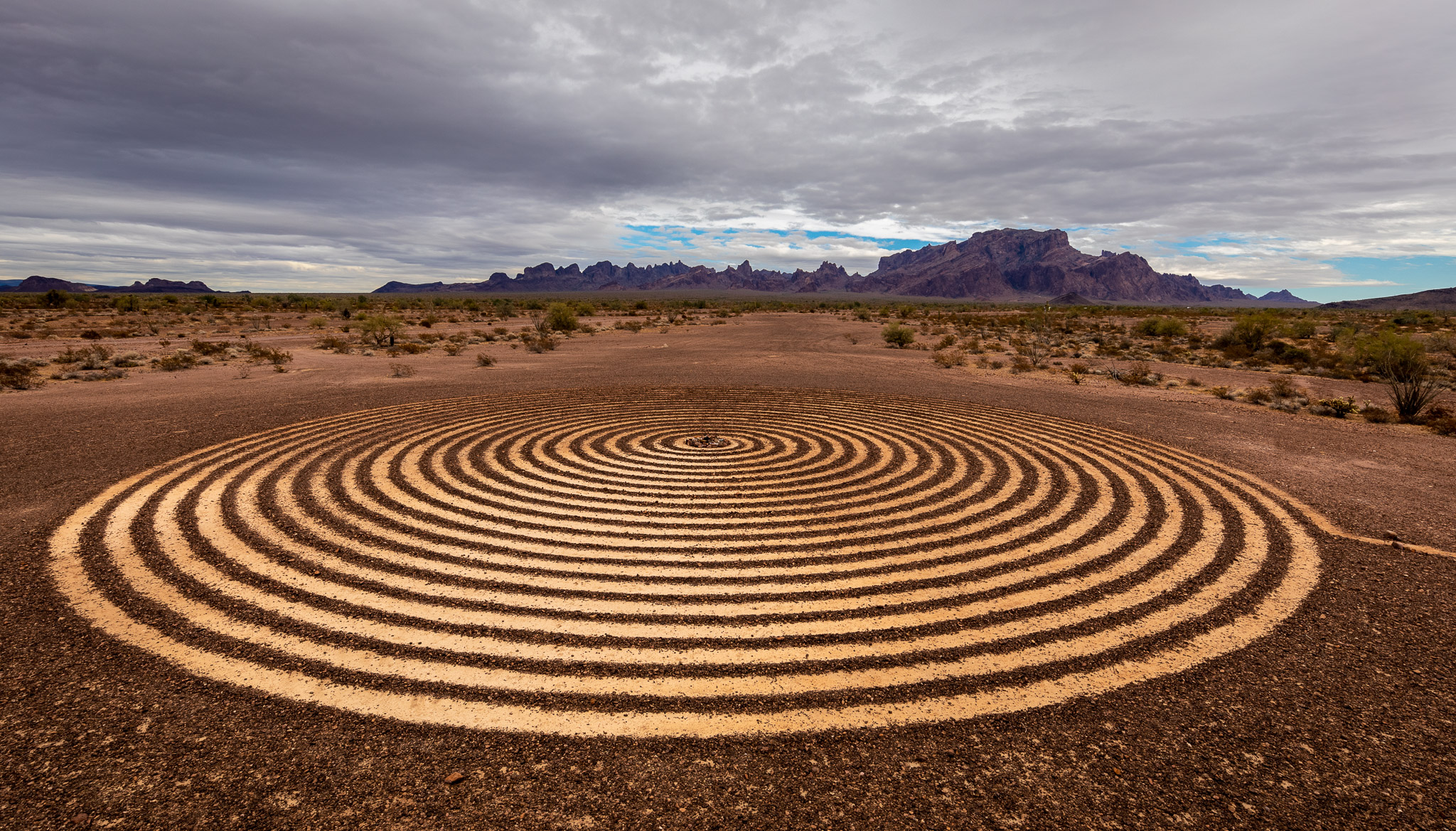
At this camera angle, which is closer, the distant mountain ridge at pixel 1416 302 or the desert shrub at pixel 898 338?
the desert shrub at pixel 898 338

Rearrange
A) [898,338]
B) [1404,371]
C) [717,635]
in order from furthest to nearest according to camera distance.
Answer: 1. [898,338]
2. [1404,371]
3. [717,635]

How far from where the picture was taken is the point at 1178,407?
56.0 feet

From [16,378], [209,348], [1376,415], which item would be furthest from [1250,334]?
[209,348]

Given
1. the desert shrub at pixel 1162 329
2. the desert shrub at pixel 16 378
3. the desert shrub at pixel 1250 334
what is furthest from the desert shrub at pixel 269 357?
the desert shrub at pixel 1162 329

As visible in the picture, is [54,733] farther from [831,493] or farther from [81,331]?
[81,331]

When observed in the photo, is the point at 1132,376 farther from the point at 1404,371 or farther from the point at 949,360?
the point at 1404,371

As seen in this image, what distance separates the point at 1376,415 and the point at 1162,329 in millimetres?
31991

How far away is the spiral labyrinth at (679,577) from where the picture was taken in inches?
191

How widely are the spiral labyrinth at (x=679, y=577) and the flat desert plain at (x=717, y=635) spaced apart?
4 cm

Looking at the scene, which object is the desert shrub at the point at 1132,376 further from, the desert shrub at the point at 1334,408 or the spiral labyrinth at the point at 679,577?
the spiral labyrinth at the point at 679,577

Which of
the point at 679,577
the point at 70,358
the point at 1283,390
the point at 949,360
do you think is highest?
the point at 949,360

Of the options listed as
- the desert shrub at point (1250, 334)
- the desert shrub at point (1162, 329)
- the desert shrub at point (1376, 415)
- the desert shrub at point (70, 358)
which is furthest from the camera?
the desert shrub at point (1162, 329)

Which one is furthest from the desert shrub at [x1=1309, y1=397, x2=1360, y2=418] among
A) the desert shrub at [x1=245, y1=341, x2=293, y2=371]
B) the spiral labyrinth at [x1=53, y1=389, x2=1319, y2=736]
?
the desert shrub at [x1=245, y1=341, x2=293, y2=371]

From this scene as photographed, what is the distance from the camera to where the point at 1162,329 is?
4312cm
